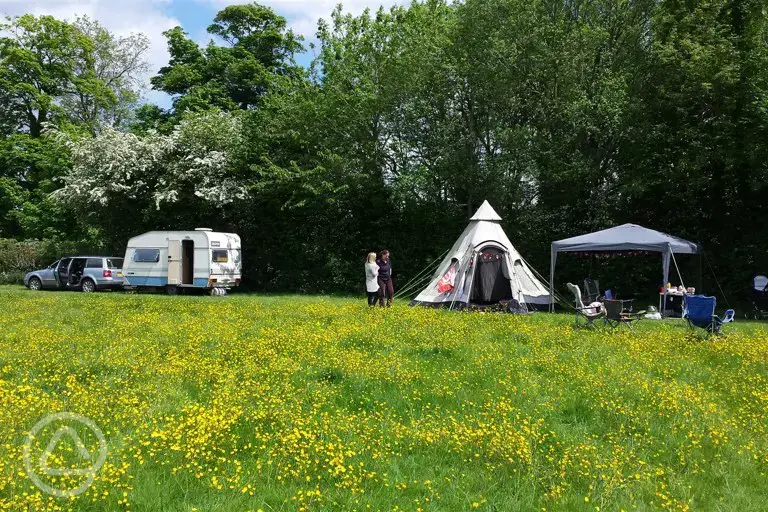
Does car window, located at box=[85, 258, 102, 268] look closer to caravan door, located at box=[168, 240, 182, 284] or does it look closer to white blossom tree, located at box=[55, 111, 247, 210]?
white blossom tree, located at box=[55, 111, 247, 210]

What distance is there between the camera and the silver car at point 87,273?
23.4 metres

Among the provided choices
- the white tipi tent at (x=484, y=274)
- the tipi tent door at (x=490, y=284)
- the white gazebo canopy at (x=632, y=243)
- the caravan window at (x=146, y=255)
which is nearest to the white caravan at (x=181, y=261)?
the caravan window at (x=146, y=255)

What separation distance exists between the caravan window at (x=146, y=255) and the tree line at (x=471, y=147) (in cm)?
259

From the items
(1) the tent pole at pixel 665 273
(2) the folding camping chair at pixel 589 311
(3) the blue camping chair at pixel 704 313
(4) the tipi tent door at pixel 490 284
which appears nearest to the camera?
(3) the blue camping chair at pixel 704 313

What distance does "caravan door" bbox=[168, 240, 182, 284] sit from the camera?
73.5 ft

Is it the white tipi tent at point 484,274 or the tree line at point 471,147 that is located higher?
the tree line at point 471,147

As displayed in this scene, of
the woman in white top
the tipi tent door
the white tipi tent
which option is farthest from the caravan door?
the tipi tent door

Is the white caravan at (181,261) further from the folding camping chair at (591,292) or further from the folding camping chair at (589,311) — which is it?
the folding camping chair at (589,311)

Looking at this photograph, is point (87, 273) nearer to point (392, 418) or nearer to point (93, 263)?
point (93, 263)

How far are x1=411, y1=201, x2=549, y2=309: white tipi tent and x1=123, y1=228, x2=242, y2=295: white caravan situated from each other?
31.0 ft

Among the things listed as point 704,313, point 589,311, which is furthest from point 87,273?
point 704,313

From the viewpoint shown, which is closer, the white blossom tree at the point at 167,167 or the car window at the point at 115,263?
the car window at the point at 115,263

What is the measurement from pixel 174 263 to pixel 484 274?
12.5 m

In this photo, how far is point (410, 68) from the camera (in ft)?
69.9
